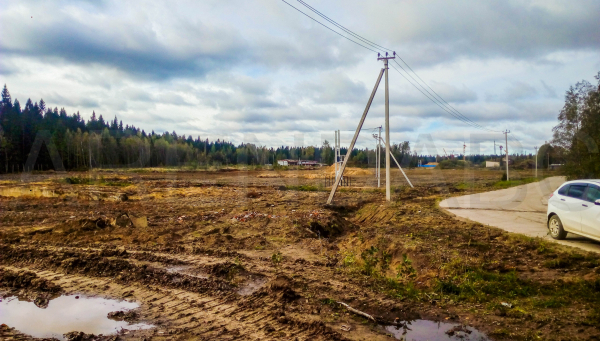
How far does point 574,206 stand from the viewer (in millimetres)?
10164

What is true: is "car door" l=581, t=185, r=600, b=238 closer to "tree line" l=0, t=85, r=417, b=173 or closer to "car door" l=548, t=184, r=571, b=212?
"car door" l=548, t=184, r=571, b=212

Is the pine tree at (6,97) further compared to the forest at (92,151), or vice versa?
the pine tree at (6,97)

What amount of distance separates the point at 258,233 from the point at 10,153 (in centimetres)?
6796

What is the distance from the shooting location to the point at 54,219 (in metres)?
18.7

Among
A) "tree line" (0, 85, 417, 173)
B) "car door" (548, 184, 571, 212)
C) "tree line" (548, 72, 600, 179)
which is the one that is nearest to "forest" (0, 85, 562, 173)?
"tree line" (0, 85, 417, 173)

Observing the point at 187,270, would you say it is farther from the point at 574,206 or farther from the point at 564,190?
the point at 564,190

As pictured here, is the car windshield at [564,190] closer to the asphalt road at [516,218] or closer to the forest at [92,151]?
the asphalt road at [516,218]

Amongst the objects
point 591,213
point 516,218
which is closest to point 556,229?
point 591,213

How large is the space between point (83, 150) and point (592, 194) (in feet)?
258

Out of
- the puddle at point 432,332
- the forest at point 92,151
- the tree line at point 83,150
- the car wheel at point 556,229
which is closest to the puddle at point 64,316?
the puddle at point 432,332

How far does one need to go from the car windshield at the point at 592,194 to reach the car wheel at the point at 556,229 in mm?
1229

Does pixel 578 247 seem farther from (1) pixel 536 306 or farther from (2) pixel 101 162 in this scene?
(2) pixel 101 162

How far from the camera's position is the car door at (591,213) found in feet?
30.6

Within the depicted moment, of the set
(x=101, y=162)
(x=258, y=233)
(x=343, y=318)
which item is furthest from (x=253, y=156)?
(x=343, y=318)
